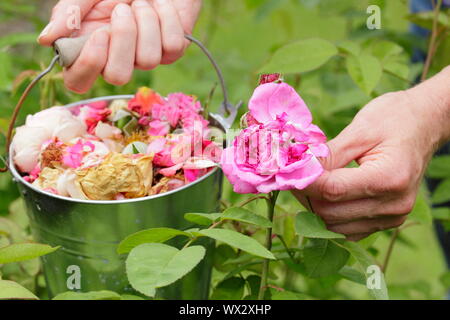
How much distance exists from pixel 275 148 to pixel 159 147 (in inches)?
10.8

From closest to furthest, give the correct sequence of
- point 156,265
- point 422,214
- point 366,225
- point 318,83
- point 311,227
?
point 156,265, point 311,227, point 366,225, point 422,214, point 318,83

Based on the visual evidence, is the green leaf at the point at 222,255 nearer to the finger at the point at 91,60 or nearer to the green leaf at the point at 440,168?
the finger at the point at 91,60

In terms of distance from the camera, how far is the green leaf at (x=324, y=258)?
35.1 inches

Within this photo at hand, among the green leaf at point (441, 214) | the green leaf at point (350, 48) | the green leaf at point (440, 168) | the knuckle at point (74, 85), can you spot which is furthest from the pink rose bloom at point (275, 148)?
the green leaf at point (440, 168)

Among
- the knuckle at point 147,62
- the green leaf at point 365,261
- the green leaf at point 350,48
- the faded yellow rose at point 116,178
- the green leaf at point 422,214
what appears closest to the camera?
the green leaf at point 365,261

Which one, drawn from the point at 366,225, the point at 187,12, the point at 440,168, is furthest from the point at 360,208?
the point at 440,168

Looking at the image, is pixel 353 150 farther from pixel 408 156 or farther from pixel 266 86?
pixel 266 86

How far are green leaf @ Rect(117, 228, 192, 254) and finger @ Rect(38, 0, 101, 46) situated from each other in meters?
0.37

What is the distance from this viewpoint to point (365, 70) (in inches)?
46.0

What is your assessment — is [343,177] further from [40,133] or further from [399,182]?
[40,133]

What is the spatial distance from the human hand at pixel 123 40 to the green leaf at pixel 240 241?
35 centimetres

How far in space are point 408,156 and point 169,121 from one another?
38 centimetres

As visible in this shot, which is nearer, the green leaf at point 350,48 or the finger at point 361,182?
the finger at point 361,182
